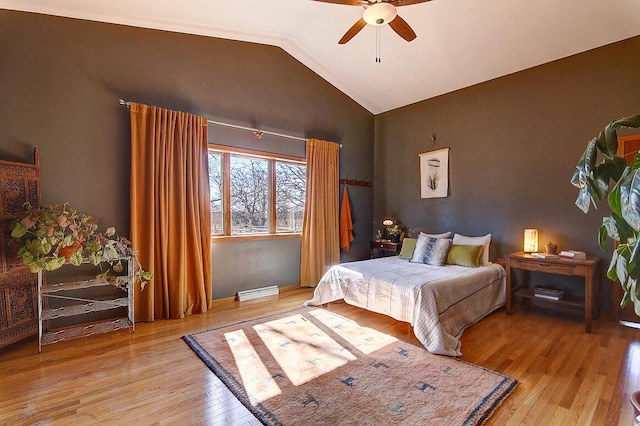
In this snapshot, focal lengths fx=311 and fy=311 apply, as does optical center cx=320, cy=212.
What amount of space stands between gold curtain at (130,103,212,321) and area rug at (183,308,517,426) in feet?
2.30

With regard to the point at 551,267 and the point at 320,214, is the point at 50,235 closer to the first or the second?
the point at 320,214

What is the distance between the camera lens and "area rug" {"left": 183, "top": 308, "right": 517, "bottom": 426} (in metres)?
1.80

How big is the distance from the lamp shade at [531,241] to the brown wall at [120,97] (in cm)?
290

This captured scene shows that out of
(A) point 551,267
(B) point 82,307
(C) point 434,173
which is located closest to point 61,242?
(B) point 82,307

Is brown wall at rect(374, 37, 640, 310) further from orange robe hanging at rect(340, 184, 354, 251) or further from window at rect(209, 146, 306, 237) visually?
window at rect(209, 146, 306, 237)

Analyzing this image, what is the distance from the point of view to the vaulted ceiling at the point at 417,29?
2949 mm

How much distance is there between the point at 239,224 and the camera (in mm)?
4086

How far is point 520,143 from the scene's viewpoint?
12.8 feet

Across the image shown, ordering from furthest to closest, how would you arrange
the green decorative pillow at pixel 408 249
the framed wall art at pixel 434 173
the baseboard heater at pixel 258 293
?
the framed wall art at pixel 434 173
the green decorative pillow at pixel 408 249
the baseboard heater at pixel 258 293

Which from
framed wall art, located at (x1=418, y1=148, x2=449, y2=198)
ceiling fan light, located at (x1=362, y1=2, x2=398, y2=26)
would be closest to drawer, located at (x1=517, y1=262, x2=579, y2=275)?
framed wall art, located at (x1=418, y1=148, x2=449, y2=198)

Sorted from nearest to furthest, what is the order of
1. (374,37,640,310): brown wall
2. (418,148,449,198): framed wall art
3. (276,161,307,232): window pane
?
(374,37,640,310): brown wall
(276,161,307,232): window pane
(418,148,449,198): framed wall art

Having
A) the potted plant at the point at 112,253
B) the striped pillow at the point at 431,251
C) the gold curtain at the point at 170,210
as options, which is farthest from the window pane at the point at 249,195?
the striped pillow at the point at 431,251

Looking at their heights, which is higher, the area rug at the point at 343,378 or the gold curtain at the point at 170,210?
the gold curtain at the point at 170,210

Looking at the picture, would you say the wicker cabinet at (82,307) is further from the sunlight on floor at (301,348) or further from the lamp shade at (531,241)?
the lamp shade at (531,241)
